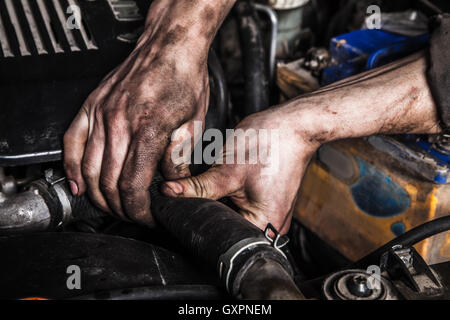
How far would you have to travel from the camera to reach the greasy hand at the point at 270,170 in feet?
2.98

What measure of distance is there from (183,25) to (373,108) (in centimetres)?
42

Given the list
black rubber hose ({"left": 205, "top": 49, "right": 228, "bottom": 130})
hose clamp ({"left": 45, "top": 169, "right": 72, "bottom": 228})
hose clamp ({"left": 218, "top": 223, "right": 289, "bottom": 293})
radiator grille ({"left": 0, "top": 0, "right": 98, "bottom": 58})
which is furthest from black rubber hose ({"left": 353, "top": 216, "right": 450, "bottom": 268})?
radiator grille ({"left": 0, "top": 0, "right": 98, "bottom": 58})

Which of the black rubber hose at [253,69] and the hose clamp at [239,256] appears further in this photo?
the black rubber hose at [253,69]

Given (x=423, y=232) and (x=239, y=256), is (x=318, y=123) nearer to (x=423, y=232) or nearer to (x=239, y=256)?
(x=423, y=232)

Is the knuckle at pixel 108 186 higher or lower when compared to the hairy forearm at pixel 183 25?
lower

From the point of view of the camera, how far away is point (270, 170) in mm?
920

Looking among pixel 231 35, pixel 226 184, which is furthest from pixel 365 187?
pixel 231 35

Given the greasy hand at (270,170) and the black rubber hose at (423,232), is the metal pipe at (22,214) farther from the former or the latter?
the black rubber hose at (423,232)

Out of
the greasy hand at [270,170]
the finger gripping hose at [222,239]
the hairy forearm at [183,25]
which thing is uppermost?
the hairy forearm at [183,25]

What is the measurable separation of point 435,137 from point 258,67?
0.46 meters

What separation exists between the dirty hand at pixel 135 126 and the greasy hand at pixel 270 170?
10 centimetres

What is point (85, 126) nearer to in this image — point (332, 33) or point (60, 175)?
point (60, 175)

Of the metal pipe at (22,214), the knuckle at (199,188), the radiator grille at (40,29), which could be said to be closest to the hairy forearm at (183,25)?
the radiator grille at (40,29)

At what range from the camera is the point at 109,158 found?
33.4 inches
